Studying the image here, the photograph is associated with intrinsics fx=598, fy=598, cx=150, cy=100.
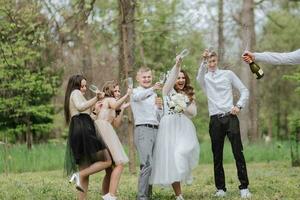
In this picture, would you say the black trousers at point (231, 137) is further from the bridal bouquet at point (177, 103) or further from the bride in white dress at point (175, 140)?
the bridal bouquet at point (177, 103)

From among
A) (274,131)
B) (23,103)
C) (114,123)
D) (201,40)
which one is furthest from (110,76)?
(274,131)

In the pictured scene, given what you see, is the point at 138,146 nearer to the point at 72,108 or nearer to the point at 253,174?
the point at 72,108

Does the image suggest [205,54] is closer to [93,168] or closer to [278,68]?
[93,168]

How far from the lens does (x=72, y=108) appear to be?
7.11 meters

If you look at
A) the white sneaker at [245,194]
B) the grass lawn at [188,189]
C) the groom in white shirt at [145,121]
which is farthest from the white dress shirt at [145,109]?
the white sneaker at [245,194]

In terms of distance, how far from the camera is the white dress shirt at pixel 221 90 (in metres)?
7.78

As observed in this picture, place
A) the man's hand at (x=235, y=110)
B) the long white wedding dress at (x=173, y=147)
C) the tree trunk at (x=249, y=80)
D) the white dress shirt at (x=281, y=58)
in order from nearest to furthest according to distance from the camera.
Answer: the white dress shirt at (x=281, y=58) < the long white wedding dress at (x=173, y=147) < the man's hand at (x=235, y=110) < the tree trunk at (x=249, y=80)

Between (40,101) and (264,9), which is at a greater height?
(264,9)

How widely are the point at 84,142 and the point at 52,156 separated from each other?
24.5ft

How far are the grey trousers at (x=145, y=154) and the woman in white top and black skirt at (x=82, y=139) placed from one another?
41 centimetres

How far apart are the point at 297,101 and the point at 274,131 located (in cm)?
736

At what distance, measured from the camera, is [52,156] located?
1426 cm

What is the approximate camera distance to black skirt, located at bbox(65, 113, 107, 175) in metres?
7.01

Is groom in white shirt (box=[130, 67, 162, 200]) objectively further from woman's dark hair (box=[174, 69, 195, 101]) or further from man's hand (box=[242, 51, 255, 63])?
man's hand (box=[242, 51, 255, 63])
